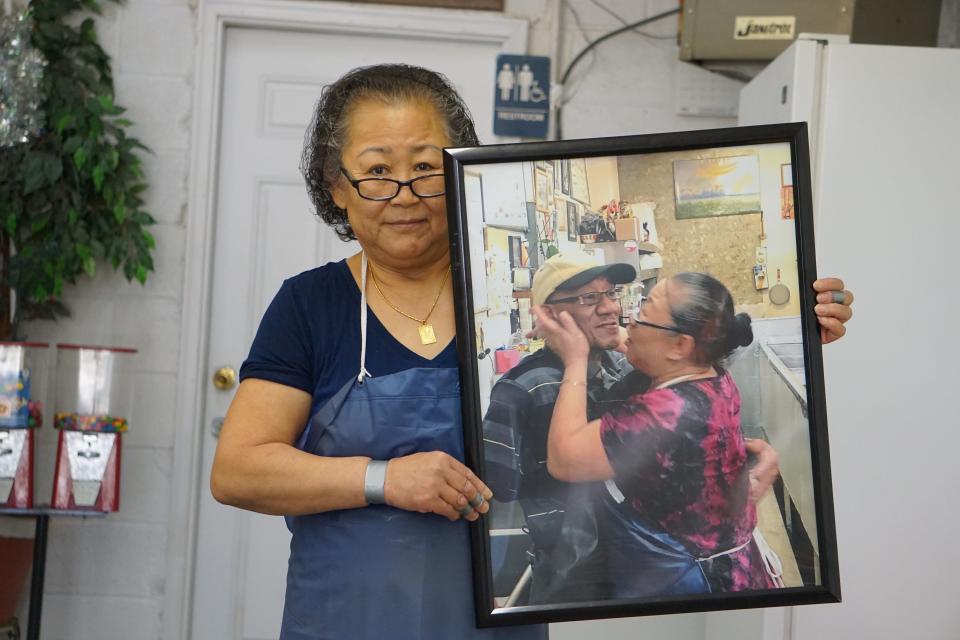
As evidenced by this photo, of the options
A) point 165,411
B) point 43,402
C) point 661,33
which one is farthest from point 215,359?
point 661,33

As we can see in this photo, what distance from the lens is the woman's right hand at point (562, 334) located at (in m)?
1.18

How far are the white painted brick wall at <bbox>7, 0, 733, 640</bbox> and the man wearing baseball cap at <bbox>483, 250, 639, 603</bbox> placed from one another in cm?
188

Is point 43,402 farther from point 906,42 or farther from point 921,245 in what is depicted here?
point 906,42

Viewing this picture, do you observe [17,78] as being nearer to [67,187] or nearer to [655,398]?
[67,187]

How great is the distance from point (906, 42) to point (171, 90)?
2050 mm

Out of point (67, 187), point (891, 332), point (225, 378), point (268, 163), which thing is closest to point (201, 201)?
point (268, 163)

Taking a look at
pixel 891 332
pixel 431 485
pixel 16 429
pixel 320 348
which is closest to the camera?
pixel 431 485

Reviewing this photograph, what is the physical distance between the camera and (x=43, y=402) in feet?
8.09

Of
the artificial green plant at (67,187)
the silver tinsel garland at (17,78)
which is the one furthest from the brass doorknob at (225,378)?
the silver tinsel garland at (17,78)

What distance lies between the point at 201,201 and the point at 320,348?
1.74 meters

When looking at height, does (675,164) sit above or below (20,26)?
below

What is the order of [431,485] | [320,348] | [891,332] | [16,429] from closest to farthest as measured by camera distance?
[431,485] < [320,348] < [891,332] < [16,429]

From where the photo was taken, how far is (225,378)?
2.85 m

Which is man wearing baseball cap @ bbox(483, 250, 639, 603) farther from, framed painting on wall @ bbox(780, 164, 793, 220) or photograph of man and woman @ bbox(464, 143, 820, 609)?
framed painting on wall @ bbox(780, 164, 793, 220)
